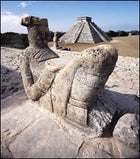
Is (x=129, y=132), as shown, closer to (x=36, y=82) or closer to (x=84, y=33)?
(x=36, y=82)

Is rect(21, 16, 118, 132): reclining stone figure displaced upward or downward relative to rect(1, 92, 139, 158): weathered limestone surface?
upward

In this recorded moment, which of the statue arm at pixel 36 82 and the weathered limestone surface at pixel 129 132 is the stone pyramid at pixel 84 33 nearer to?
the statue arm at pixel 36 82

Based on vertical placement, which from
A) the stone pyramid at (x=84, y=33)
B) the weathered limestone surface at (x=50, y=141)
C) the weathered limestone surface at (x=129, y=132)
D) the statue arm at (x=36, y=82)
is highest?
the stone pyramid at (x=84, y=33)

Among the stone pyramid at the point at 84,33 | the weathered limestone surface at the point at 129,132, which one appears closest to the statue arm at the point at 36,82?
the weathered limestone surface at the point at 129,132

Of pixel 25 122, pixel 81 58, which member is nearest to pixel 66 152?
pixel 25 122

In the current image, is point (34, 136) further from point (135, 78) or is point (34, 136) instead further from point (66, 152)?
point (135, 78)

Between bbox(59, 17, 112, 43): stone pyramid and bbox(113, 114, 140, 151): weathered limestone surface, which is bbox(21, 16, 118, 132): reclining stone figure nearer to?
bbox(113, 114, 140, 151): weathered limestone surface

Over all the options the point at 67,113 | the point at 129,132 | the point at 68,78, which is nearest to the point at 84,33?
the point at 68,78

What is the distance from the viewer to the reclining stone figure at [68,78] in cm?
157

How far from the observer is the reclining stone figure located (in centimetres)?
157

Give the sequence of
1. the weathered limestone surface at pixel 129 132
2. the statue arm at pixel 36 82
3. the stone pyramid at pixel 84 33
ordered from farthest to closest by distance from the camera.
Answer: the stone pyramid at pixel 84 33 < the statue arm at pixel 36 82 < the weathered limestone surface at pixel 129 132

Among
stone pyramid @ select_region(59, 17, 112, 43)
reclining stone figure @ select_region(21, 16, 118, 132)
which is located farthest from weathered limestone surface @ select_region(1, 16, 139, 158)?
stone pyramid @ select_region(59, 17, 112, 43)

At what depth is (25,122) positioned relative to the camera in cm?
199

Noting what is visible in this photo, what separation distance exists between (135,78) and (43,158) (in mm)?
3377
